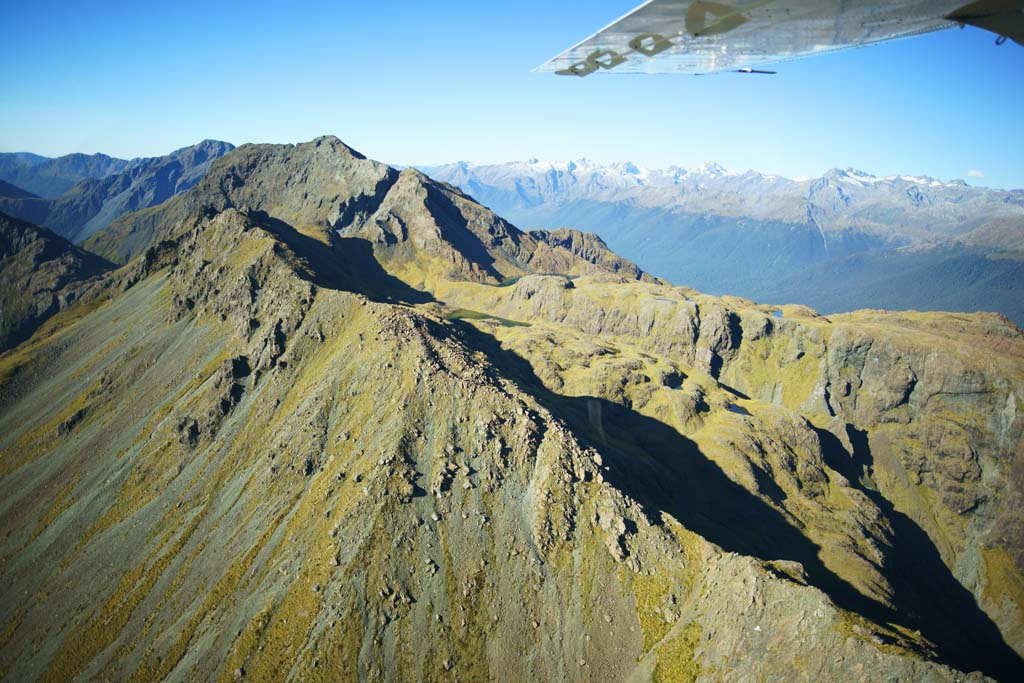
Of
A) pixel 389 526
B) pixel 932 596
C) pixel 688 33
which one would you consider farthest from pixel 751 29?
pixel 932 596

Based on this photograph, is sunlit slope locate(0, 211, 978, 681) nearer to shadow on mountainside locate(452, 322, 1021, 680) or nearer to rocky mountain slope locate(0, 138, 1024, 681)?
rocky mountain slope locate(0, 138, 1024, 681)

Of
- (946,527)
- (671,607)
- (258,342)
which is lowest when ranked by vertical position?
(946,527)

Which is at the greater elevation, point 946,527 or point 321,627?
point 321,627

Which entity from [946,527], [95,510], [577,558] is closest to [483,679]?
[577,558]

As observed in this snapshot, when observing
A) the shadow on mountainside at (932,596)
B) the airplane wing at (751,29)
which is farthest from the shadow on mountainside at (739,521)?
the airplane wing at (751,29)

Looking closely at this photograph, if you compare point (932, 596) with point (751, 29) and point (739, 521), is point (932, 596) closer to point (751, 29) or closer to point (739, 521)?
point (739, 521)

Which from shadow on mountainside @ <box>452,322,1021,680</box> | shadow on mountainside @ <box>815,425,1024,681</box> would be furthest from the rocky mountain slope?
shadow on mountainside @ <box>815,425,1024,681</box>

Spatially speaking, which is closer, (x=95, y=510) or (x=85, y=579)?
(x=85, y=579)

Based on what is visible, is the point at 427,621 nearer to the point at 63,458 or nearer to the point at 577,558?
the point at 577,558
